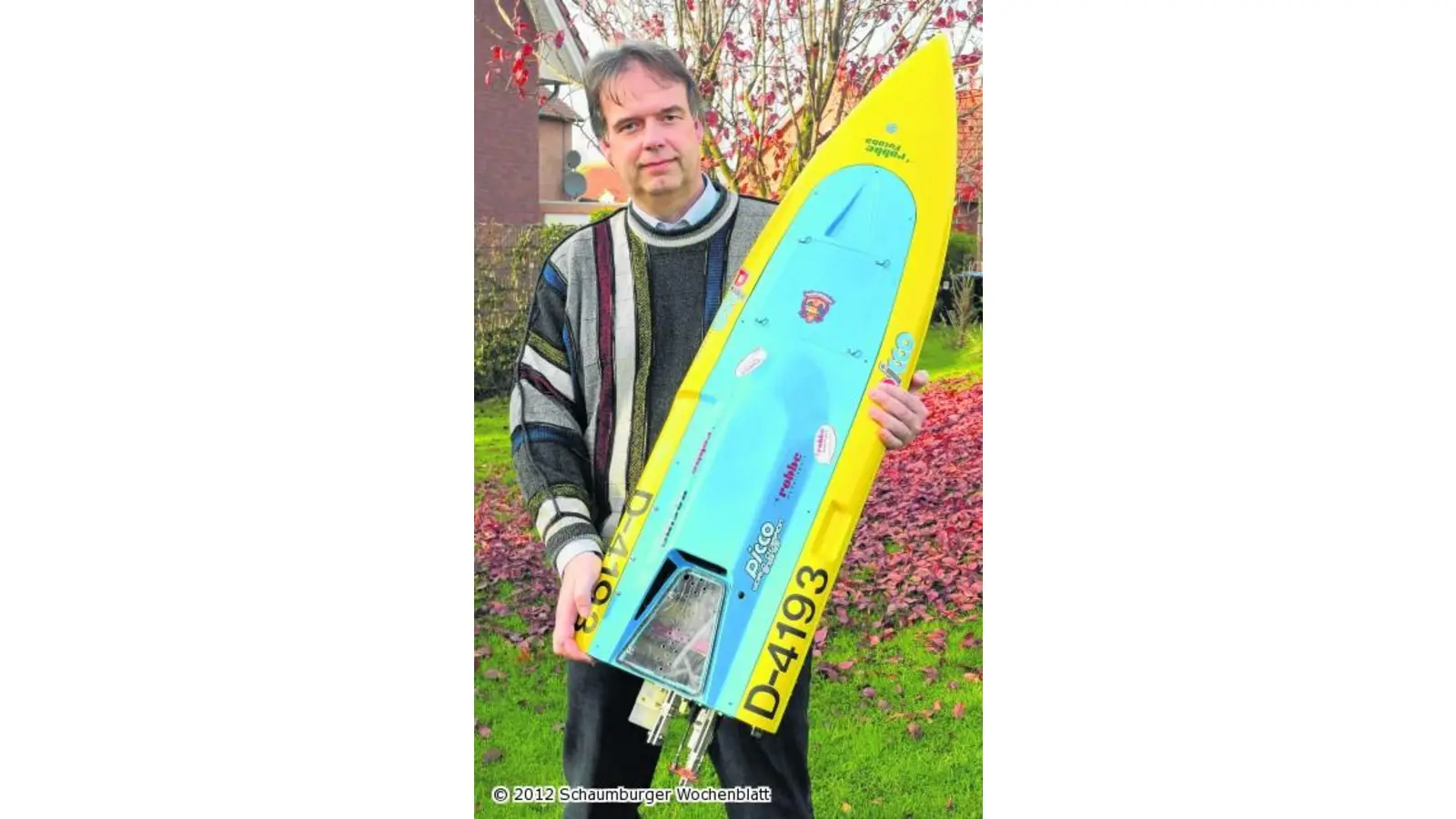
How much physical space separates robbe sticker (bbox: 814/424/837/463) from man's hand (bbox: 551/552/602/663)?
598 millimetres

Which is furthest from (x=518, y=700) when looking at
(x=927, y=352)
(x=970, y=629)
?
(x=927, y=352)

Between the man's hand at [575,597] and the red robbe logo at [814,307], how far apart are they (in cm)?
80

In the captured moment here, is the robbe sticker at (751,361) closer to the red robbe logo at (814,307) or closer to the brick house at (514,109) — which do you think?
the red robbe logo at (814,307)

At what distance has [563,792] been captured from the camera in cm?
297

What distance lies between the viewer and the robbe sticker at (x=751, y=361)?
2908mm

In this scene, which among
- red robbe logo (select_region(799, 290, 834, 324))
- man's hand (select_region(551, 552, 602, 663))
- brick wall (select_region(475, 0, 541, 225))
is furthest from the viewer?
brick wall (select_region(475, 0, 541, 225))

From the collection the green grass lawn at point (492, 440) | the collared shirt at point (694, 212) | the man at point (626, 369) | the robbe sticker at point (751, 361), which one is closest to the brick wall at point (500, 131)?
the man at point (626, 369)

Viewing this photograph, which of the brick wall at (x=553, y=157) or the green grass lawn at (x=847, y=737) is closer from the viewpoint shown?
the green grass lawn at (x=847, y=737)

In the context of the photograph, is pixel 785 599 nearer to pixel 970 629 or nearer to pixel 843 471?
pixel 843 471

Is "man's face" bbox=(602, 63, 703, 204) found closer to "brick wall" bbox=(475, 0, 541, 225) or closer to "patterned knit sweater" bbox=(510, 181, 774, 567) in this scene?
"patterned knit sweater" bbox=(510, 181, 774, 567)

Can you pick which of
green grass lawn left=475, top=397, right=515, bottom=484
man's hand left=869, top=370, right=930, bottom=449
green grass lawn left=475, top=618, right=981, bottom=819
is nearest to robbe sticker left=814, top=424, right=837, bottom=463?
man's hand left=869, top=370, right=930, bottom=449

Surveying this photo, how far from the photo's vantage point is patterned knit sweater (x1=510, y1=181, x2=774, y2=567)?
2.93 m

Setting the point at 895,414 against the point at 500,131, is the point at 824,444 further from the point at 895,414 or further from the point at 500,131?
the point at 500,131
